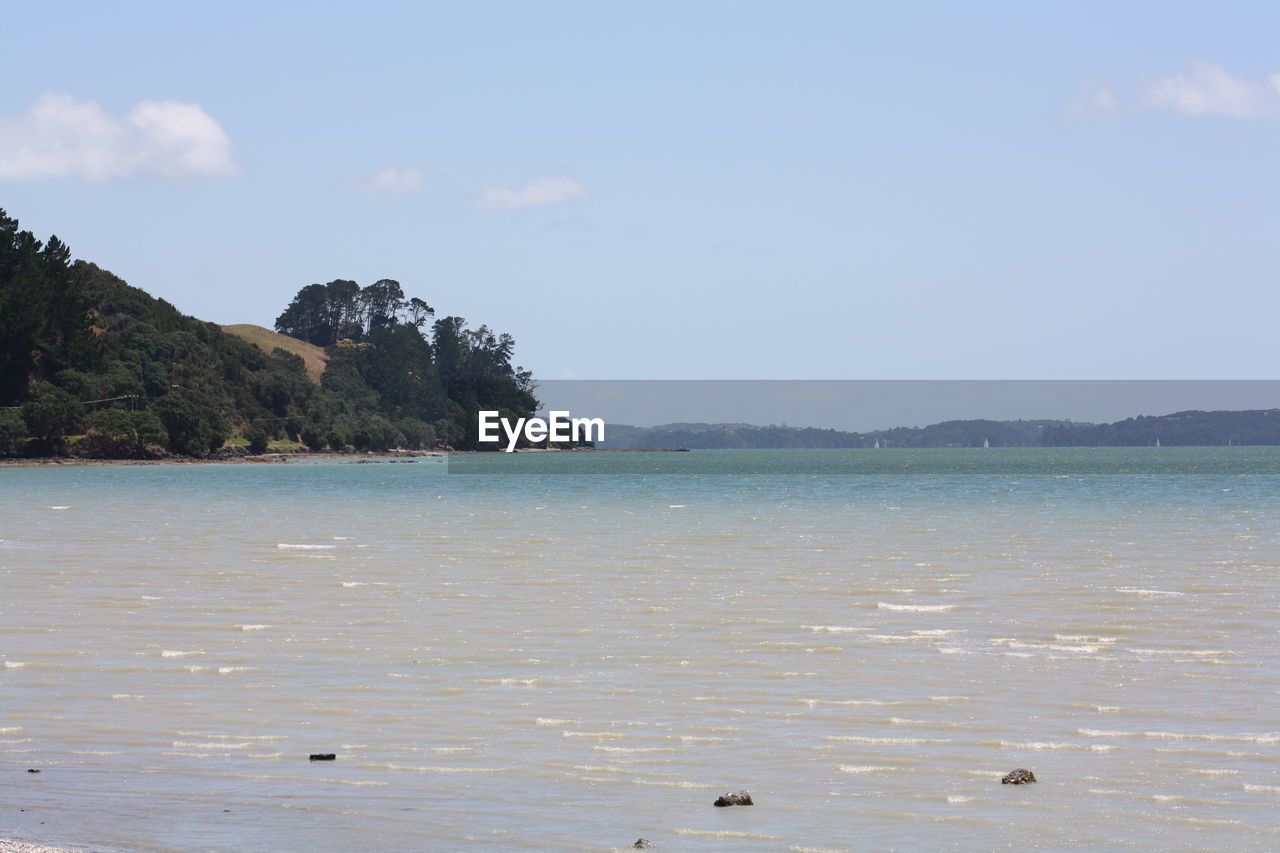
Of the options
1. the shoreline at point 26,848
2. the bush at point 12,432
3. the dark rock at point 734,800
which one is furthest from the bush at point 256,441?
the shoreline at point 26,848

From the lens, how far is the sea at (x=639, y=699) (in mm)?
9359

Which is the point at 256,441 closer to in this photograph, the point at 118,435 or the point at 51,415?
the point at 118,435

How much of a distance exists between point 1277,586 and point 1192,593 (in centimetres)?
222

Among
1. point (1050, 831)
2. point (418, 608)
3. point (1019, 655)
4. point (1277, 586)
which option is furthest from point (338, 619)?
point (1277, 586)

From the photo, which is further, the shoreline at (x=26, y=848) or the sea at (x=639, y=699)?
the sea at (x=639, y=699)

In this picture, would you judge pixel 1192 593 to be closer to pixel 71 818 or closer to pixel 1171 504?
pixel 71 818

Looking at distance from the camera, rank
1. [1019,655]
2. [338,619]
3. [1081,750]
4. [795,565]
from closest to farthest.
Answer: [1081,750] → [1019,655] → [338,619] → [795,565]

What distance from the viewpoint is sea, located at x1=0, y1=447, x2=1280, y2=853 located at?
368 inches

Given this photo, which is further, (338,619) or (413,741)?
(338,619)

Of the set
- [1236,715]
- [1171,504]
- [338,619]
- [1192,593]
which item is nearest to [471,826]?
[1236,715]

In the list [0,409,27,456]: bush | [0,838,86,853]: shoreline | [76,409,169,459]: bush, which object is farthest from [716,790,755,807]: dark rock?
[76,409,169,459]: bush

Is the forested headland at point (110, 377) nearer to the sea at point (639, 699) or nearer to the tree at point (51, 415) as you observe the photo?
the tree at point (51, 415)

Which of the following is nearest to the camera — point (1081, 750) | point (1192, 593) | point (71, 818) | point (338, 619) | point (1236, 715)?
point (71, 818)

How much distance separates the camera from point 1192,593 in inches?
905
